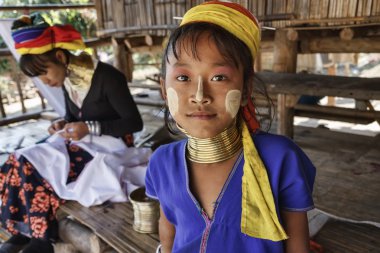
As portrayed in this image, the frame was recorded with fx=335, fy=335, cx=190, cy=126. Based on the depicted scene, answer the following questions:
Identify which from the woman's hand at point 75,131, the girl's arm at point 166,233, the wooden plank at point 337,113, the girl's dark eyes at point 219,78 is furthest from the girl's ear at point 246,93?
the wooden plank at point 337,113

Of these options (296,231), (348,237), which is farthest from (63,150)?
(348,237)

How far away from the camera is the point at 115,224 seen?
2.31 metres

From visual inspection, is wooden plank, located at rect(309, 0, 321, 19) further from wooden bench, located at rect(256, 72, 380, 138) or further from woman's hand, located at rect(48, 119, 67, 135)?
woman's hand, located at rect(48, 119, 67, 135)

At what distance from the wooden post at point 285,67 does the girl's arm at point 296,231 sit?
103 inches

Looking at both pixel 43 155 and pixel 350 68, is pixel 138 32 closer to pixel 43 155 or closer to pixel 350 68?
pixel 43 155

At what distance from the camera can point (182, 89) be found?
3.67 feet

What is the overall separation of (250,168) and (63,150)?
5.98 ft

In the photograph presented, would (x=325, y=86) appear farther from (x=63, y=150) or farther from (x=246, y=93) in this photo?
(x=63, y=150)

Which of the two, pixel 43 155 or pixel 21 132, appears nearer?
pixel 43 155

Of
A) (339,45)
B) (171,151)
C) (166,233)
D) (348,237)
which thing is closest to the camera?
(171,151)

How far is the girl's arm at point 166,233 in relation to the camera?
1.51 m

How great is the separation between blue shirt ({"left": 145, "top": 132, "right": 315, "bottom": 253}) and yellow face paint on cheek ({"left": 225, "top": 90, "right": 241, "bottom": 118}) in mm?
190

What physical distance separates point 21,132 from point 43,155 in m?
3.00

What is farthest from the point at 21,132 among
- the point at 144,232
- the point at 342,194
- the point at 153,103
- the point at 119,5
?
the point at 342,194
